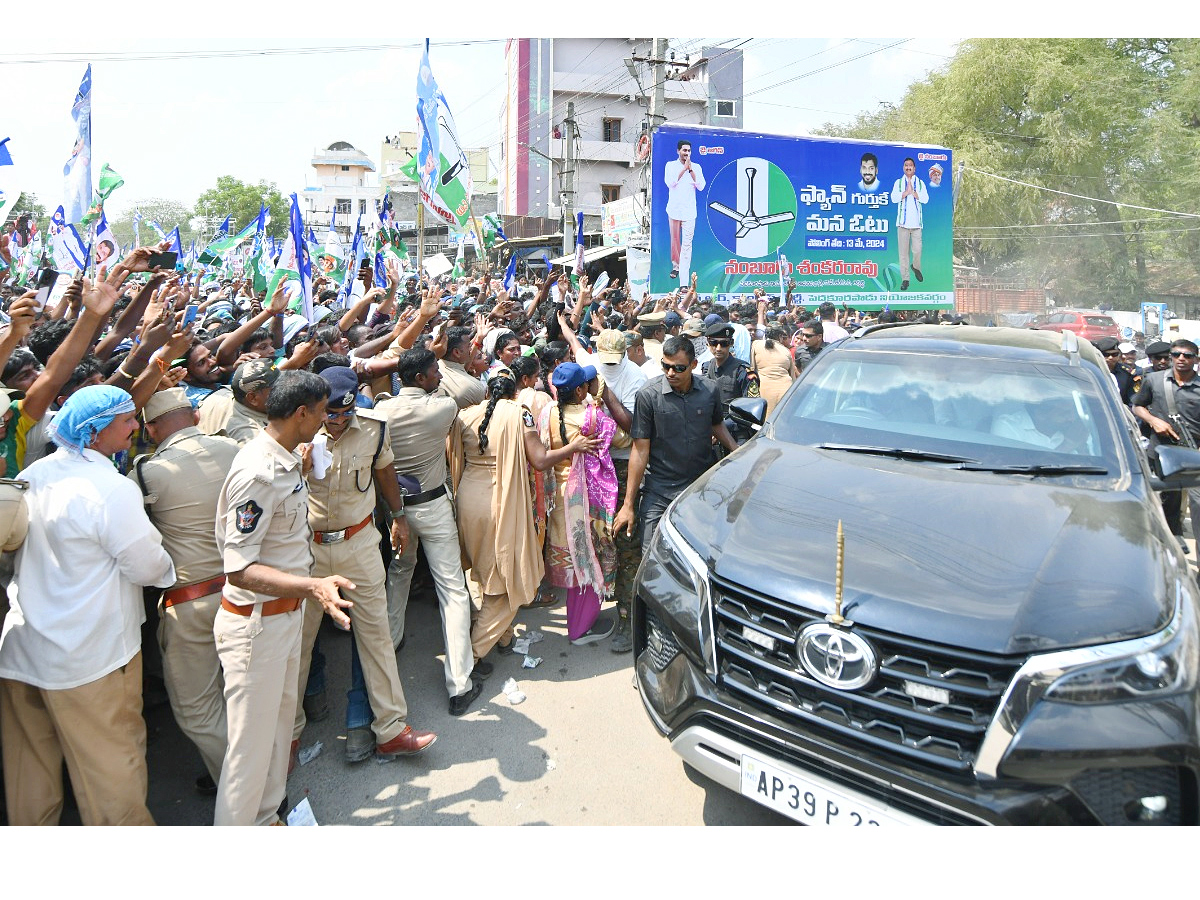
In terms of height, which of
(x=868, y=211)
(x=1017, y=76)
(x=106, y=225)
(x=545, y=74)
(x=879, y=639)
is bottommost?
(x=879, y=639)

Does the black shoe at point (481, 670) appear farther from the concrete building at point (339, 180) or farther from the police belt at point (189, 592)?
the concrete building at point (339, 180)

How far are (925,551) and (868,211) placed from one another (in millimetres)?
15340

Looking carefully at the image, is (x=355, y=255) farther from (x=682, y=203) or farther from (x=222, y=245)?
(x=682, y=203)

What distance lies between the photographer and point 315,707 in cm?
388

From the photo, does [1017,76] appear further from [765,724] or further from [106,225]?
[765,724]

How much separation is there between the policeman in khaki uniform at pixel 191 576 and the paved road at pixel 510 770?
51 centimetres

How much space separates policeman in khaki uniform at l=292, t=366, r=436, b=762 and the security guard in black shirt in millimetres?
3231

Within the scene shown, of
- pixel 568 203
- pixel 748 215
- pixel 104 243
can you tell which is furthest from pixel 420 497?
pixel 568 203

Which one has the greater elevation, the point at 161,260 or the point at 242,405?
the point at 161,260

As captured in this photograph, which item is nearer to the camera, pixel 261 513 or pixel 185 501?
pixel 261 513

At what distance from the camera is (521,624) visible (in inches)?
198

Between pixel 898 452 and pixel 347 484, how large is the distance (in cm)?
248

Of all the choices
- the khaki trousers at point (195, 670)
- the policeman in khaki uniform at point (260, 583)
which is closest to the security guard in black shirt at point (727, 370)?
the policeman in khaki uniform at point (260, 583)

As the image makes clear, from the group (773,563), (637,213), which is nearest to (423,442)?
(773,563)
